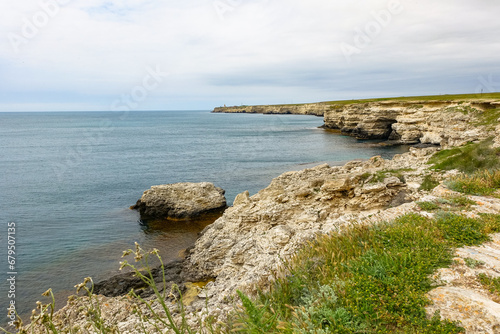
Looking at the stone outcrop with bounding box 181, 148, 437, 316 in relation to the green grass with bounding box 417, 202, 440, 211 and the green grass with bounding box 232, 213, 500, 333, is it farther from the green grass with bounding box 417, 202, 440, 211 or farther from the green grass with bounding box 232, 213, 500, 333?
the green grass with bounding box 232, 213, 500, 333

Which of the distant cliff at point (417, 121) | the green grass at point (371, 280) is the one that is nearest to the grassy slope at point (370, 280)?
the green grass at point (371, 280)

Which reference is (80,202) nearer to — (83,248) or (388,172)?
(83,248)

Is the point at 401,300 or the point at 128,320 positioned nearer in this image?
the point at 401,300

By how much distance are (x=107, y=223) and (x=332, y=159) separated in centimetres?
3420

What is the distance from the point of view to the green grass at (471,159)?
15906 mm

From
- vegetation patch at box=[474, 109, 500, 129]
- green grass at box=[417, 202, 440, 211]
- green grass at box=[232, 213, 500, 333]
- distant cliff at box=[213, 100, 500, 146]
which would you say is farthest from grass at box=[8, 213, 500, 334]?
vegetation patch at box=[474, 109, 500, 129]

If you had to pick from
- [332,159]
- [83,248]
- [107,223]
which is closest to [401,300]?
[83,248]

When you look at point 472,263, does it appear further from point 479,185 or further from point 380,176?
point 380,176

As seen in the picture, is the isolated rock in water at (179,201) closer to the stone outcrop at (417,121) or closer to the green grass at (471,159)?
the green grass at (471,159)

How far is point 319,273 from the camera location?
19.9 feet

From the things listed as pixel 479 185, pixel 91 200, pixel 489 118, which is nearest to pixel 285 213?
pixel 479 185

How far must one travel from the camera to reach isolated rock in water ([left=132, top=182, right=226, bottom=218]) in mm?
24672

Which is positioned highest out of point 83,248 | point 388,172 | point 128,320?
point 388,172

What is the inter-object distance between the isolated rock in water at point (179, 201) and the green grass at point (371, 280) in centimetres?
1850
